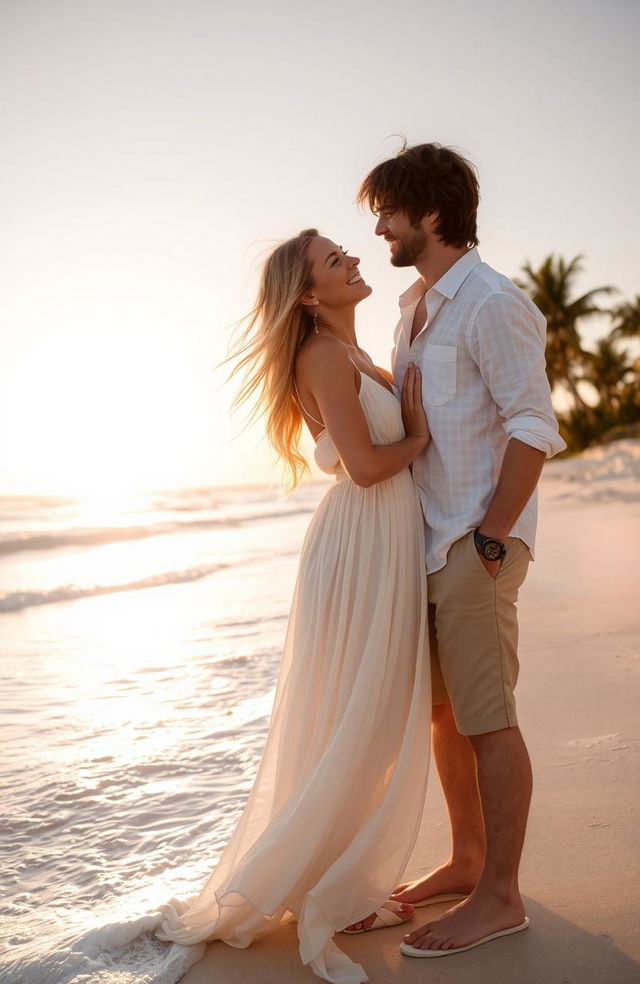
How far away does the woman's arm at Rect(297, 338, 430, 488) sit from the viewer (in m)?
2.82

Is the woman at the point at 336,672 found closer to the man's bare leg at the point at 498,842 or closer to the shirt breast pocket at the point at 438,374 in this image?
the shirt breast pocket at the point at 438,374

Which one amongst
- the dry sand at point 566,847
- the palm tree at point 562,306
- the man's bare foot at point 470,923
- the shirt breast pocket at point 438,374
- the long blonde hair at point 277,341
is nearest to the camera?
the dry sand at point 566,847

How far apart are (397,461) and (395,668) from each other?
650 mm

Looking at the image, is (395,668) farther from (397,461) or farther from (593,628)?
(593,628)

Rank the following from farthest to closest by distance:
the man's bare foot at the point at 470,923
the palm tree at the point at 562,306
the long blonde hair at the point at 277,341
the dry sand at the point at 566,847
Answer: the palm tree at the point at 562,306, the long blonde hair at the point at 277,341, the man's bare foot at the point at 470,923, the dry sand at the point at 566,847

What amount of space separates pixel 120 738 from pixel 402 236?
321cm

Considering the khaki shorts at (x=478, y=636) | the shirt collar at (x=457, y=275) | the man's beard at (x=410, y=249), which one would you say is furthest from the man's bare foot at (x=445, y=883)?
the man's beard at (x=410, y=249)

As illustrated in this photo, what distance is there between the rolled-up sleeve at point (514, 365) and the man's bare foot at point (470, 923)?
4.39 feet

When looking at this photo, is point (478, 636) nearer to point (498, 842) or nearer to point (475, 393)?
point (498, 842)

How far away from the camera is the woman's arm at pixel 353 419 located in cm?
282

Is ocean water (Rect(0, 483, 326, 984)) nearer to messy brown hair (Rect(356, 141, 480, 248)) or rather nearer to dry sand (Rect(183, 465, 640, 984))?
dry sand (Rect(183, 465, 640, 984))

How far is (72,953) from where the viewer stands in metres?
2.66

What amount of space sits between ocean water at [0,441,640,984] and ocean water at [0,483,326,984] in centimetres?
1

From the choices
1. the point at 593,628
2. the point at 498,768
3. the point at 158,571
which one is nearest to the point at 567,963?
the point at 498,768
